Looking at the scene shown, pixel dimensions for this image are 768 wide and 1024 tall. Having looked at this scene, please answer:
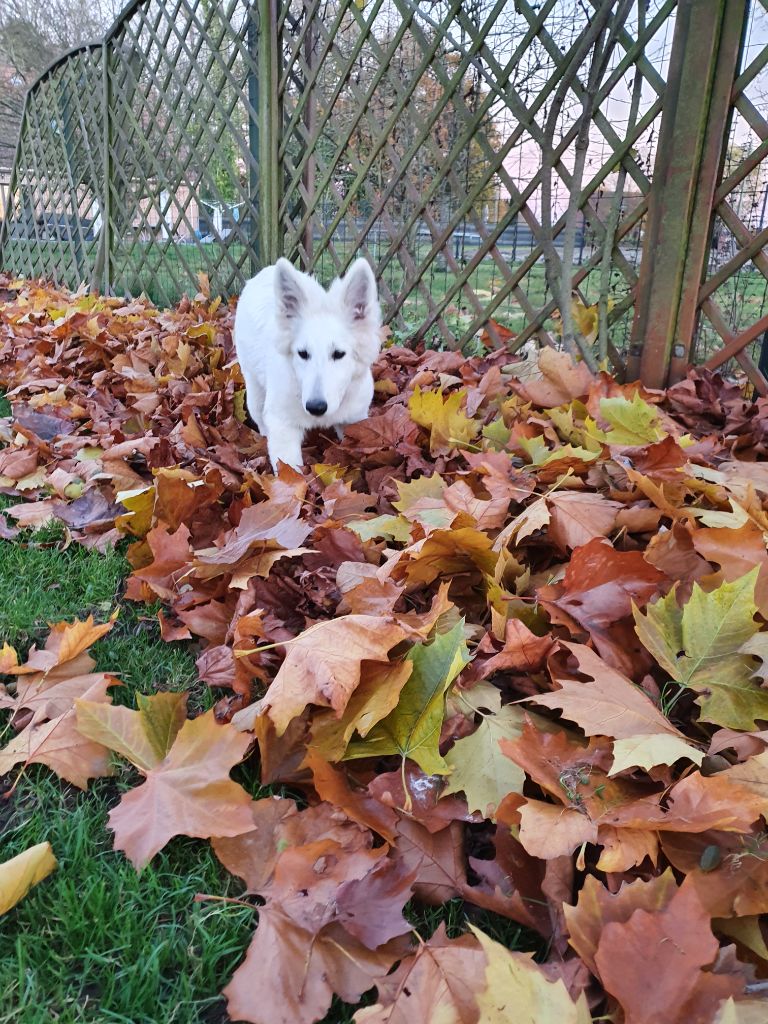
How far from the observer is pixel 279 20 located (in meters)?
3.88

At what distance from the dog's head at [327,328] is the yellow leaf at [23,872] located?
161 centimetres

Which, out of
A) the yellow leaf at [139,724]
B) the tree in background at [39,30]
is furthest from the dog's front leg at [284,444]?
the tree in background at [39,30]

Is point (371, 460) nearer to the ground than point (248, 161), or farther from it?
nearer to the ground

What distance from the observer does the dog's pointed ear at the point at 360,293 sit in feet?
7.97

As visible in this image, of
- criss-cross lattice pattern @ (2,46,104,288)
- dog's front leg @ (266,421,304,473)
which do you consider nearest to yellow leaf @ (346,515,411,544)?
dog's front leg @ (266,421,304,473)

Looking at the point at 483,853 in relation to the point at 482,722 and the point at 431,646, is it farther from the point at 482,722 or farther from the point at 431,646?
the point at 431,646

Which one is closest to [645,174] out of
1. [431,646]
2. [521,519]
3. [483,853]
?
[521,519]

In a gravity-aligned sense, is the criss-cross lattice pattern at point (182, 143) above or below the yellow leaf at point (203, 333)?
above

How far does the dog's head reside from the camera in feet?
7.65

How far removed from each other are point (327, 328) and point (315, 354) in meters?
0.12

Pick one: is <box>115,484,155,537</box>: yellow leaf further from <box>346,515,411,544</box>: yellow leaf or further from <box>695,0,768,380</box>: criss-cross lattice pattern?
<box>695,0,768,380</box>: criss-cross lattice pattern

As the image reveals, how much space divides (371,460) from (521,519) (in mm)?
871

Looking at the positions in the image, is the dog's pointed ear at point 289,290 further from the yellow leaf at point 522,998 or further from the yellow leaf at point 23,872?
the yellow leaf at point 522,998

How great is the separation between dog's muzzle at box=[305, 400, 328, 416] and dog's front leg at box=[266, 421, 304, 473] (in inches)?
5.6
